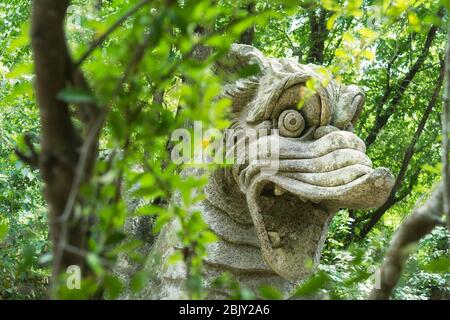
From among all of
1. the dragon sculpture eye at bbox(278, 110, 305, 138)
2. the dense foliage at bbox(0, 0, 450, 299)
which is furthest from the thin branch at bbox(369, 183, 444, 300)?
the dragon sculpture eye at bbox(278, 110, 305, 138)

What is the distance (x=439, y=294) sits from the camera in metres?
4.79

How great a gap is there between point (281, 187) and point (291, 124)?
24 centimetres

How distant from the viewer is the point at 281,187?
233cm

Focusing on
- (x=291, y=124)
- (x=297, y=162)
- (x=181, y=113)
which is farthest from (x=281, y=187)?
(x=181, y=113)

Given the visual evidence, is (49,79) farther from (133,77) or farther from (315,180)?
(315,180)

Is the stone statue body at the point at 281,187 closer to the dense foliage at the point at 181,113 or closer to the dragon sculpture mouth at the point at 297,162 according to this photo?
the dragon sculpture mouth at the point at 297,162

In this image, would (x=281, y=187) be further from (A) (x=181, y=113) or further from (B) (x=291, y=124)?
(A) (x=181, y=113)

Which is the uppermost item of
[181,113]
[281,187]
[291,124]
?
[291,124]

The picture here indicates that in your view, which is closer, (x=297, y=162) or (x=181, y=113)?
→ (x=181, y=113)

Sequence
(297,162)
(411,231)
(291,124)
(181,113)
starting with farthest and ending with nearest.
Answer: (291,124), (297,162), (181,113), (411,231)

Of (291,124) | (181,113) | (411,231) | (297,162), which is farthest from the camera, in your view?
(291,124)

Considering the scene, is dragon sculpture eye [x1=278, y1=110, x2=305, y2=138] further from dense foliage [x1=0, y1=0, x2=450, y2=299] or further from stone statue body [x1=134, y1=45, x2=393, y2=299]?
dense foliage [x1=0, y1=0, x2=450, y2=299]

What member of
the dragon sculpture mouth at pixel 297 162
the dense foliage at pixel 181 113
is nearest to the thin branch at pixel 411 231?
the dense foliage at pixel 181 113
